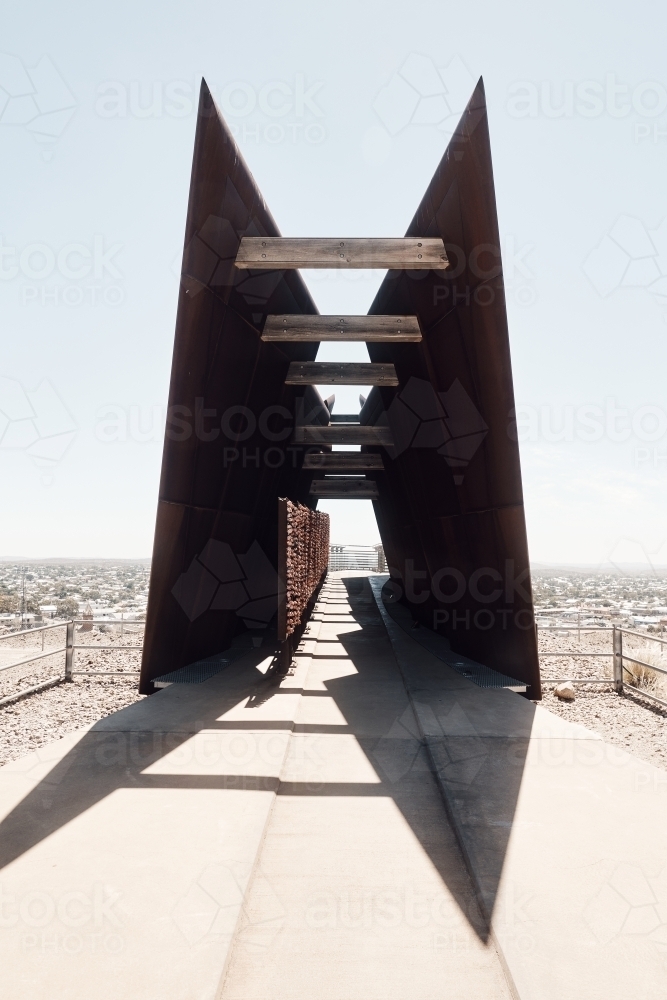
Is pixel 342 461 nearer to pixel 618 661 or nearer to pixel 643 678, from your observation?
pixel 618 661

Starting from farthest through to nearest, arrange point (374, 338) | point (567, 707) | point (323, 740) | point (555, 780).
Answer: point (374, 338)
point (567, 707)
point (323, 740)
point (555, 780)

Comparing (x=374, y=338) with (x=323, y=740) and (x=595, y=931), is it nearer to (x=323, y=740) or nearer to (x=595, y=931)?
(x=323, y=740)

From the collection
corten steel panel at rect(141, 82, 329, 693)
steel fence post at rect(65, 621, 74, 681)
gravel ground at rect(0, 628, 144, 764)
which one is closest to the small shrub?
corten steel panel at rect(141, 82, 329, 693)

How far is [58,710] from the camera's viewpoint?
21.8 ft

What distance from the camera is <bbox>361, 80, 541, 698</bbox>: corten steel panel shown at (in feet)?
18.1

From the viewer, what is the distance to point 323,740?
14.4 ft

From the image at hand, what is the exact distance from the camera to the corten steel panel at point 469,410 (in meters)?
5.52

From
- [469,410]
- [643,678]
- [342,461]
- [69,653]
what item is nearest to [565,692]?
[643,678]

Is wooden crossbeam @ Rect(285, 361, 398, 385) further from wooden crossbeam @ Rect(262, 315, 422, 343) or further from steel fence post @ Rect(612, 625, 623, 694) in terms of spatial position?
steel fence post @ Rect(612, 625, 623, 694)

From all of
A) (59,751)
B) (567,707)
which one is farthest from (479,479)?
(59,751)

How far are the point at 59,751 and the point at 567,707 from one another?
5.76 m

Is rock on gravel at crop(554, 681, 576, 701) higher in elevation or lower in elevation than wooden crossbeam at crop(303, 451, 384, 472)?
lower

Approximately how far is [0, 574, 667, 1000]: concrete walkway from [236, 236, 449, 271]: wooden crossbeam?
185 inches

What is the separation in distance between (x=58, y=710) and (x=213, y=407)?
4252mm
